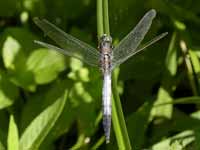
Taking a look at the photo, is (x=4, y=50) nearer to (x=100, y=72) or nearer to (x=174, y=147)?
(x=100, y=72)

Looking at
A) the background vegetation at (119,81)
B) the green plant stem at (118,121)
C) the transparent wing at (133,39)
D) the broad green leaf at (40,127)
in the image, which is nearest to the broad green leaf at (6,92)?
the background vegetation at (119,81)

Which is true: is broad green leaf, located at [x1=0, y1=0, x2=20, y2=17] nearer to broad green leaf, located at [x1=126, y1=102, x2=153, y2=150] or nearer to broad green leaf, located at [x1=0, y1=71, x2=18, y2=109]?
broad green leaf, located at [x1=0, y1=71, x2=18, y2=109]

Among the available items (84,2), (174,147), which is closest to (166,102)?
(174,147)

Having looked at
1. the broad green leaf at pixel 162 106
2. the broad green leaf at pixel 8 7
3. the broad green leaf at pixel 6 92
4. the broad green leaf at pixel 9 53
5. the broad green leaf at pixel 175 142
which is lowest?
the broad green leaf at pixel 175 142

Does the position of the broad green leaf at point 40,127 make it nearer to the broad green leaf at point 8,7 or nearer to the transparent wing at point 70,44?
the transparent wing at point 70,44

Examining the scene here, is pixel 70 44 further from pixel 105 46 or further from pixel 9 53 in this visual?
pixel 9 53

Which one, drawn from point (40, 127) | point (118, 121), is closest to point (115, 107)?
point (118, 121)

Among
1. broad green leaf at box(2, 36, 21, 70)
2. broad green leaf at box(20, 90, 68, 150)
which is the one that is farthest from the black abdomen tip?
broad green leaf at box(2, 36, 21, 70)
